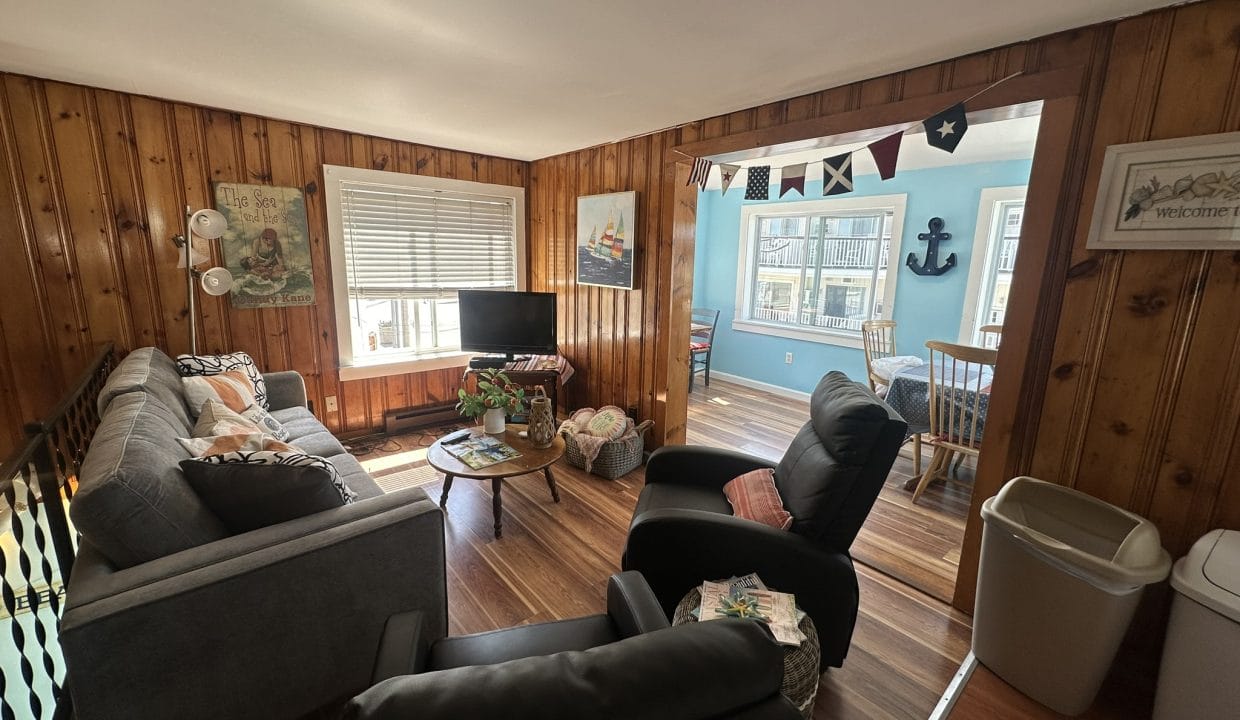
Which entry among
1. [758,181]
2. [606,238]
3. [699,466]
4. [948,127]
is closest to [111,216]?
[606,238]

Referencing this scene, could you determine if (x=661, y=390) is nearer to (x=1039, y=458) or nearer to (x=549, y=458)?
(x=549, y=458)

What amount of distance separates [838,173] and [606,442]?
2013mm

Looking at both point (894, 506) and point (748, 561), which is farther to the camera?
point (894, 506)

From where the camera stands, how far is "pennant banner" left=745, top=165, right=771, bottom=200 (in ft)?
8.68

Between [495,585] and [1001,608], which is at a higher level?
[1001,608]

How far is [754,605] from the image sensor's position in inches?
59.2

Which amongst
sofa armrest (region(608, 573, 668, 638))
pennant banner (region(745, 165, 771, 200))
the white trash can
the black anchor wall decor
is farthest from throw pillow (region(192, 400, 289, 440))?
the black anchor wall decor

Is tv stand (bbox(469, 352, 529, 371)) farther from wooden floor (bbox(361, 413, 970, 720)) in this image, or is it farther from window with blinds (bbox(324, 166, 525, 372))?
wooden floor (bbox(361, 413, 970, 720))

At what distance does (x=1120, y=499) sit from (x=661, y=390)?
222 cm

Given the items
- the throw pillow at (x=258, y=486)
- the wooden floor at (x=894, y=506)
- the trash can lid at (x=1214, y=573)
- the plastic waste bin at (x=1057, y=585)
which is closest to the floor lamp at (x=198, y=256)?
the throw pillow at (x=258, y=486)

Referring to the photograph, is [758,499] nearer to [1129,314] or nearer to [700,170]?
[1129,314]

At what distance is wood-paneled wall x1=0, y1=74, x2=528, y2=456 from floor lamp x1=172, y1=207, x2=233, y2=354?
0.12 metres

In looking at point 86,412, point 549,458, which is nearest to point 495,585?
point 549,458

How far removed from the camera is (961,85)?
6.48ft
